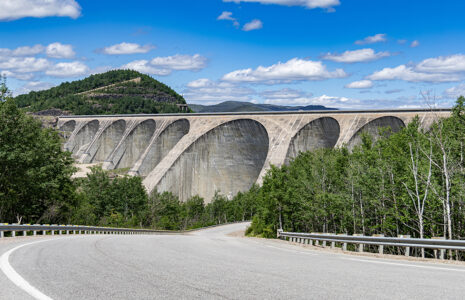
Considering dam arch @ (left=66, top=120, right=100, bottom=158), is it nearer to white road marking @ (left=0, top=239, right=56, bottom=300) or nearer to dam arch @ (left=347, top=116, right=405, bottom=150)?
dam arch @ (left=347, top=116, right=405, bottom=150)

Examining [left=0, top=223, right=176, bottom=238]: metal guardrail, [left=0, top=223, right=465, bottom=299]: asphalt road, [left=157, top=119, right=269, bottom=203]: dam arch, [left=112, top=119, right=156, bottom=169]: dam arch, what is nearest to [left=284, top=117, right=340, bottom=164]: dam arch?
[left=157, top=119, right=269, bottom=203]: dam arch

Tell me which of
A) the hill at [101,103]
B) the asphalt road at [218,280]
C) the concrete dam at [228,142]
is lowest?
the asphalt road at [218,280]

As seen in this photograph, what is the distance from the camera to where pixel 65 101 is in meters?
163

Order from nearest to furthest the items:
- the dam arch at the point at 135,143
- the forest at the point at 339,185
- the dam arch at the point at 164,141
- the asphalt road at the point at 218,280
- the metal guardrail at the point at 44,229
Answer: the asphalt road at the point at 218,280 → the metal guardrail at the point at 44,229 → the forest at the point at 339,185 → the dam arch at the point at 164,141 → the dam arch at the point at 135,143

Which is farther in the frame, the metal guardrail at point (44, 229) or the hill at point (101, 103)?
the hill at point (101, 103)

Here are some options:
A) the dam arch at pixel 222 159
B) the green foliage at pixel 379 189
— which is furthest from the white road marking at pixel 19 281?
the dam arch at pixel 222 159

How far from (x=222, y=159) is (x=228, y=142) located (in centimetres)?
278

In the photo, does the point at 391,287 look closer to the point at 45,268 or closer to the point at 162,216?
the point at 45,268

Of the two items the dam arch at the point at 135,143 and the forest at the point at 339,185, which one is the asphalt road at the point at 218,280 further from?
the dam arch at the point at 135,143

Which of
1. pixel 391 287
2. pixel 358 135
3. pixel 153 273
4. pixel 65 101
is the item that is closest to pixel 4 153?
pixel 153 273

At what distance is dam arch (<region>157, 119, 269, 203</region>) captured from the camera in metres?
72.9

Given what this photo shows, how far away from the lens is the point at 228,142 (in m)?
74.8

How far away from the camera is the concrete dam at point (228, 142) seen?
201 ft

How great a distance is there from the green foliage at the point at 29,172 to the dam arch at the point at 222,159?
34945mm
